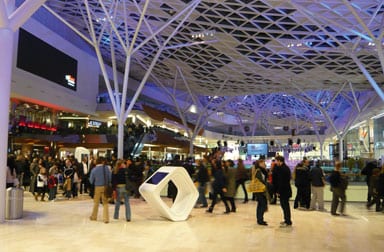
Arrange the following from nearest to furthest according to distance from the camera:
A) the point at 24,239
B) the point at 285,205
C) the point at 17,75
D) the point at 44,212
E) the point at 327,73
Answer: the point at 24,239 → the point at 285,205 → the point at 44,212 → the point at 17,75 → the point at 327,73

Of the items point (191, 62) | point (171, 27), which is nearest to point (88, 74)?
point (191, 62)

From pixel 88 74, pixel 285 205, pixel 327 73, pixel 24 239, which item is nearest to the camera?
pixel 24 239

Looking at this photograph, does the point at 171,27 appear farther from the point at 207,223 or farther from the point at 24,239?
the point at 24,239

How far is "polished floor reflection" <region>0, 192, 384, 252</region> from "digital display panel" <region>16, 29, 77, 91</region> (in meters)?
18.5

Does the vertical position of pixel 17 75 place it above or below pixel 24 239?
above

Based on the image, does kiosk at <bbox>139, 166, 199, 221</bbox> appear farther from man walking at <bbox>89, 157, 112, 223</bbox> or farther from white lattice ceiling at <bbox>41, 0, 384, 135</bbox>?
white lattice ceiling at <bbox>41, 0, 384, 135</bbox>

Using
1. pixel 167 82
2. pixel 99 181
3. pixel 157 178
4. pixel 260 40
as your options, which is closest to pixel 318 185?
pixel 157 178

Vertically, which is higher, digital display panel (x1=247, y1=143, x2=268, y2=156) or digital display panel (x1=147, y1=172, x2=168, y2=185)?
digital display panel (x1=247, y1=143, x2=268, y2=156)

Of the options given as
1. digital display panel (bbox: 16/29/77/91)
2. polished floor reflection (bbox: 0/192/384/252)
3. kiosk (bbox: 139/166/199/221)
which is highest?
digital display panel (bbox: 16/29/77/91)

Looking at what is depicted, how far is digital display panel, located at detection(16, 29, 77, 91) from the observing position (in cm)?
2720

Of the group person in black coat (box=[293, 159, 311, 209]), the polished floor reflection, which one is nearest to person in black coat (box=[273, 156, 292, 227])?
the polished floor reflection

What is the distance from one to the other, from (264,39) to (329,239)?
71.6 ft

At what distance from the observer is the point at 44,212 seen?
11.3 m

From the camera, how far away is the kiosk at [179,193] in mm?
10094
